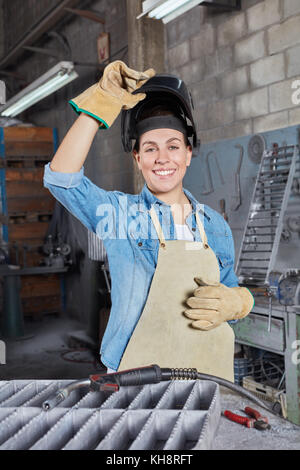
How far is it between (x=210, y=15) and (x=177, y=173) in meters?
2.92

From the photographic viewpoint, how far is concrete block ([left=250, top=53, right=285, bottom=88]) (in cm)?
351

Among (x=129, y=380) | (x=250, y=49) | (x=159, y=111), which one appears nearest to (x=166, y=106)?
(x=159, y=111)

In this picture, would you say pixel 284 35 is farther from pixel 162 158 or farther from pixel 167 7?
pixel 162 158

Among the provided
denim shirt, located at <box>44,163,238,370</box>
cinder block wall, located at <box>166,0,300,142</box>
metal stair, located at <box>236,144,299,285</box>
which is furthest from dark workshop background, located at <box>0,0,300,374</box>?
denim shirt, located at <box>44,163,238,370</box>

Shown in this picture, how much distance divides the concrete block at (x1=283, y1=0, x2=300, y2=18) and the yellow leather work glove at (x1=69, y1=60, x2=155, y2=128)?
235 centimetres

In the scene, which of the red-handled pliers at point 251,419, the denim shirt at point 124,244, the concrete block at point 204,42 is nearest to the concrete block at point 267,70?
the concrete block at point 204,42

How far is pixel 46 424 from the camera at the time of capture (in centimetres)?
99

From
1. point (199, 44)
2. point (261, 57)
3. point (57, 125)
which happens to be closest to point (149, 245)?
point (261, 57)

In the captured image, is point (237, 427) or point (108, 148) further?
point (108, 148)

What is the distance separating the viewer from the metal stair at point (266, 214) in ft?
A: 11.1

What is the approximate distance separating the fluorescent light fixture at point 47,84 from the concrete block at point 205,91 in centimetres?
122

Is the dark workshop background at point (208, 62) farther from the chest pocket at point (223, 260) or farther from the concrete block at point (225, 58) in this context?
the chest pocket at point (223, 260)

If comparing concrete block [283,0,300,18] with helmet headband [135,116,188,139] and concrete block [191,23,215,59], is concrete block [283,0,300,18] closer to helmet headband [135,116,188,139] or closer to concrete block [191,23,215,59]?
concrete block [191,23,215,59]

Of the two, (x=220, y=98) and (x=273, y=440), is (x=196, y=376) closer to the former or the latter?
(x=273, y=440)
